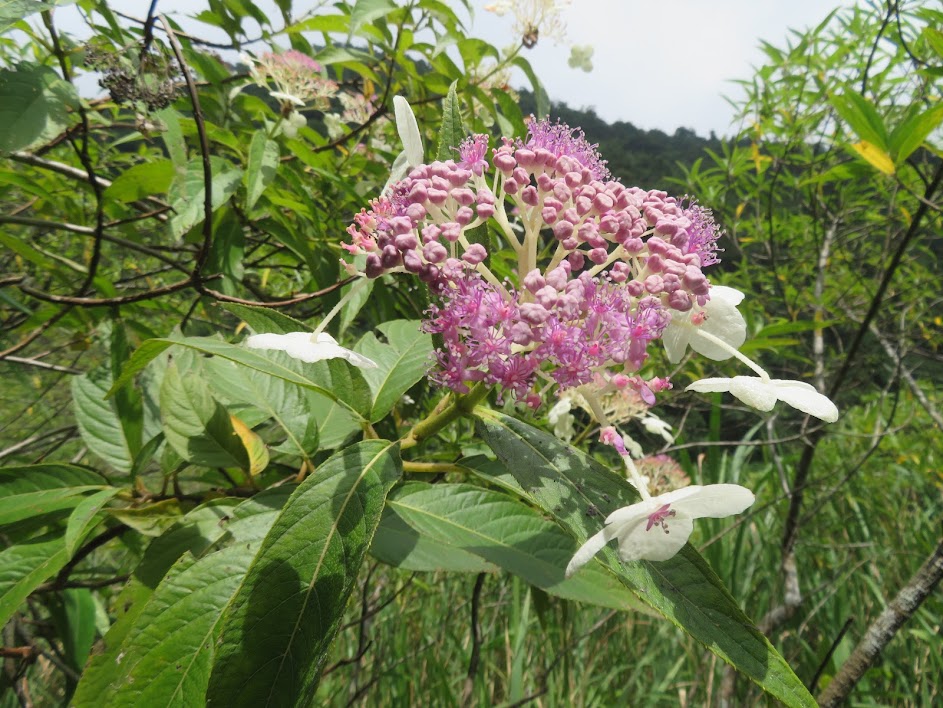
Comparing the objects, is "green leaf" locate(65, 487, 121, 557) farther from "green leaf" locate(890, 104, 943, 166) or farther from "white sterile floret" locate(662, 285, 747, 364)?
"green leaf" locate(890, 104, 943, 166)

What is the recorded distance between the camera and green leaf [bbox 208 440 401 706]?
1.98ft

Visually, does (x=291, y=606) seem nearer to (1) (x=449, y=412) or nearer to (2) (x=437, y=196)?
(1) (x=449, y=412)

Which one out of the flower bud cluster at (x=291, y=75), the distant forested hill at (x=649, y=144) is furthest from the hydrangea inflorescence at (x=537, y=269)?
the distant forested hill at (x=649, y=144)

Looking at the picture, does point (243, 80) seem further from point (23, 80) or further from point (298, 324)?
point (298, 324)

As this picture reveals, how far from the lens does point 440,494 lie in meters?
0.95

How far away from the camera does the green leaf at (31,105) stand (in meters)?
0.90

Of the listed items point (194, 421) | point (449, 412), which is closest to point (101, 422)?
point (194, 421)

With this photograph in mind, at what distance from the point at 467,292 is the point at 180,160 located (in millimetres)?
680

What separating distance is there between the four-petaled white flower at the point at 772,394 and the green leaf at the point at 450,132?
1.71 ft

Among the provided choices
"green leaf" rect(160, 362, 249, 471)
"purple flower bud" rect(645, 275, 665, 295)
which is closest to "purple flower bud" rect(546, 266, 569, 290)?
"purple flower bud" rect(645, 275, 665, 295)

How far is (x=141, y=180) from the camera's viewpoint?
129 centimetres

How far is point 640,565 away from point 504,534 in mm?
271

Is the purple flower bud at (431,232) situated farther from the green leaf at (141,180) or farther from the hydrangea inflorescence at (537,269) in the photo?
the green leaf at (141,180)

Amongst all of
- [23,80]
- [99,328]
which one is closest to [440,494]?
[23,80]
